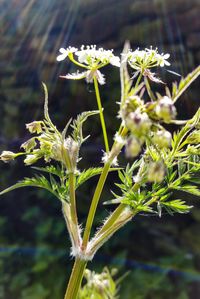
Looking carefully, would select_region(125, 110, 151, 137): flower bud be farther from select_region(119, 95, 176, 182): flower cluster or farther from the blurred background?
the blurred background

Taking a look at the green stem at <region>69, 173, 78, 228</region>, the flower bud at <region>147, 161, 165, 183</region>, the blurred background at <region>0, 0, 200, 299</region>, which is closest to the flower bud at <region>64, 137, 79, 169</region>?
the green stem at <region>69, 173, 78, 228</region>

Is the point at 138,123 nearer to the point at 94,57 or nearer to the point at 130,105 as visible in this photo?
the point at 130,105

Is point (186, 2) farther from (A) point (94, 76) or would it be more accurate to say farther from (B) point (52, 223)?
(A) point (94, 76)

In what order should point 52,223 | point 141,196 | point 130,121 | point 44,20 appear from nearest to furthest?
point 130,121
point 141,196
point 52,223
point 44,20

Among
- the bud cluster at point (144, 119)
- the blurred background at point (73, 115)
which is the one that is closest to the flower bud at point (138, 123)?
the bud cluster at point (144, 119)

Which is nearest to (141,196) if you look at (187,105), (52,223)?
(187,105)

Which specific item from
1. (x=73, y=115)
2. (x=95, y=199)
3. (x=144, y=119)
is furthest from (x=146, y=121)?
(x=73, y=115)
